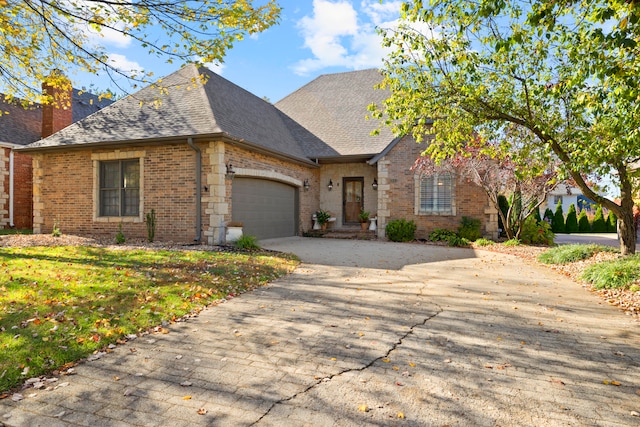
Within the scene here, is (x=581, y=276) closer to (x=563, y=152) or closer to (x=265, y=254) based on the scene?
(x=563, y=152)

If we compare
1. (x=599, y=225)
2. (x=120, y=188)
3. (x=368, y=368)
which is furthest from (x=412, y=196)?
(x=599, y=225)

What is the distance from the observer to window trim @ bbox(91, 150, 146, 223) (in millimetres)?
12625

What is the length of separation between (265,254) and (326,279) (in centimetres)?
332

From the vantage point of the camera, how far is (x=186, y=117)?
1270 centimetres

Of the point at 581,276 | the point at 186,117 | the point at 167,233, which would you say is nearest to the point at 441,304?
the point at 581,276

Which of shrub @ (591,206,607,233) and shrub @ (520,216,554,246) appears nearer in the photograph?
shrub @ (520,216,554,246)

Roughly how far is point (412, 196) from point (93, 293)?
12374mm

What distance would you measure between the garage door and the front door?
251 centimetres

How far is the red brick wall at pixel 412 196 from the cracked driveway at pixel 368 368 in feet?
29.4

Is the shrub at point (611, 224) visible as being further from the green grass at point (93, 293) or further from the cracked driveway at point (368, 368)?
the green grass at point (93, 293)

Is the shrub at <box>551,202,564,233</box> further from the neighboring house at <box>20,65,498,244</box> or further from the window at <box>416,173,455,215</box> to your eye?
the window at <box>416,173,455,215</box>

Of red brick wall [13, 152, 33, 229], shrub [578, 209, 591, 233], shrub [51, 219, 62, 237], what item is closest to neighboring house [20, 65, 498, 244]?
shrub [51, 219, 62, 237]

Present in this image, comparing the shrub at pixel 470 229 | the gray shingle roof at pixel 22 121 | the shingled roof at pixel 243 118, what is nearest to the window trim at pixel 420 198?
the shrub at pixel 470 229

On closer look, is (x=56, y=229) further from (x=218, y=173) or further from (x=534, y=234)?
(x=534, y=234)
